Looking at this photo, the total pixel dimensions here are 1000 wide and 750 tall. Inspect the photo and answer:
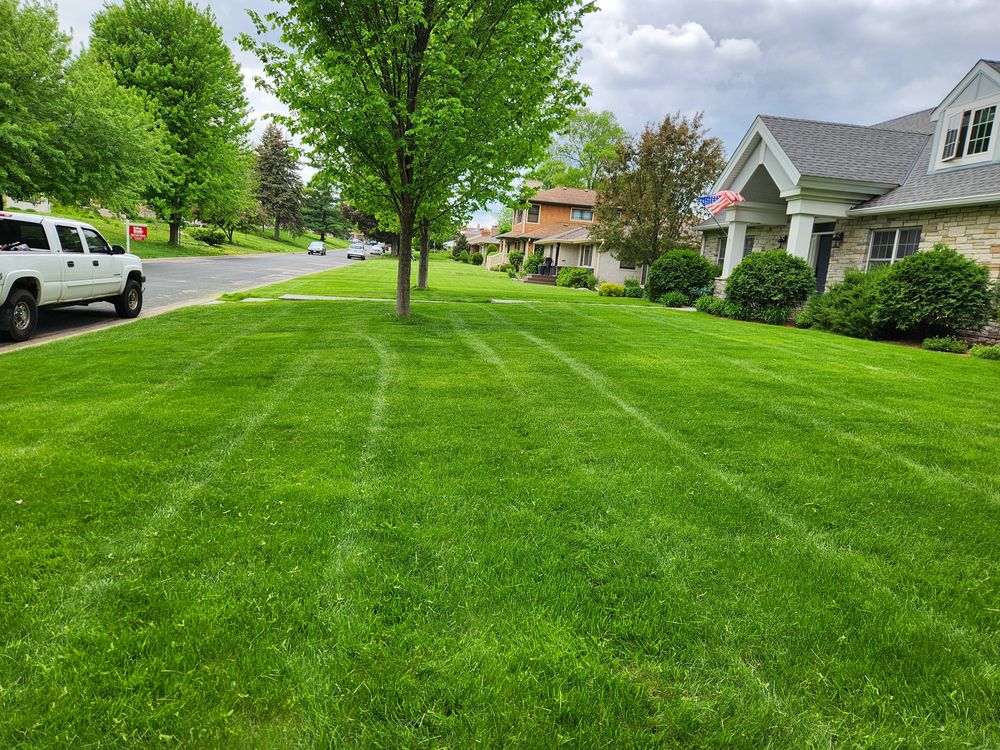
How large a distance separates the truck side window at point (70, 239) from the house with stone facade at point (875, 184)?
1683 centimetres

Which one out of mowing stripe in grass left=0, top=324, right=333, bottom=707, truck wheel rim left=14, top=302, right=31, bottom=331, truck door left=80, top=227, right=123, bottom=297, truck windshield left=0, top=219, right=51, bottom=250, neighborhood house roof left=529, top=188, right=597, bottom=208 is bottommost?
mowing stripe in grass left=0, top=324, right=333, bottom=707

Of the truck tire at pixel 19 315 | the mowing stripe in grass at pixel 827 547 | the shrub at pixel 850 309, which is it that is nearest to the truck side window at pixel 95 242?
the truck tire at pixel 19 315

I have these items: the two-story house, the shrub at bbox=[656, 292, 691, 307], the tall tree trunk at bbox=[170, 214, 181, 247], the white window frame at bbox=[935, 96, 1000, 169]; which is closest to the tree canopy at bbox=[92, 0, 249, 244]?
the tall tree trunk at bbox=[170, 214, 181, 247]

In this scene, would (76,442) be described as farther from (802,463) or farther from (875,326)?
(875,326)

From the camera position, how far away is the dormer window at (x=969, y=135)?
1409 cm

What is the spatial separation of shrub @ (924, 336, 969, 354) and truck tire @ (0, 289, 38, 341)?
16061 mm

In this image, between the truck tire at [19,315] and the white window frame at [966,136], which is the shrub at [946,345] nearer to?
the white window frame at [966,136]

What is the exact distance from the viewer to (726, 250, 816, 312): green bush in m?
15.7

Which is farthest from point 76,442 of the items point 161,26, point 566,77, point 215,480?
point 161,26

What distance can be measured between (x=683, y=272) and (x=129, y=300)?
16.7 m

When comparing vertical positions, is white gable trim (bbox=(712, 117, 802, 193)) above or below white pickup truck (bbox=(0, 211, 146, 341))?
above

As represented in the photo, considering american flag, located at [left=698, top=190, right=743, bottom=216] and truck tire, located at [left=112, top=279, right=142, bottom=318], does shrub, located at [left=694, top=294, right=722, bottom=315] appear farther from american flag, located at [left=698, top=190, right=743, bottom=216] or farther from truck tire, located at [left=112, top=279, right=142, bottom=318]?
truck tire, located at [left=112, top=279, right=142, bottom=318]

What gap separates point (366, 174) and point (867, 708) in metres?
11.6

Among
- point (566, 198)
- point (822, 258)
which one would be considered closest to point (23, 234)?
point (822, 258)
